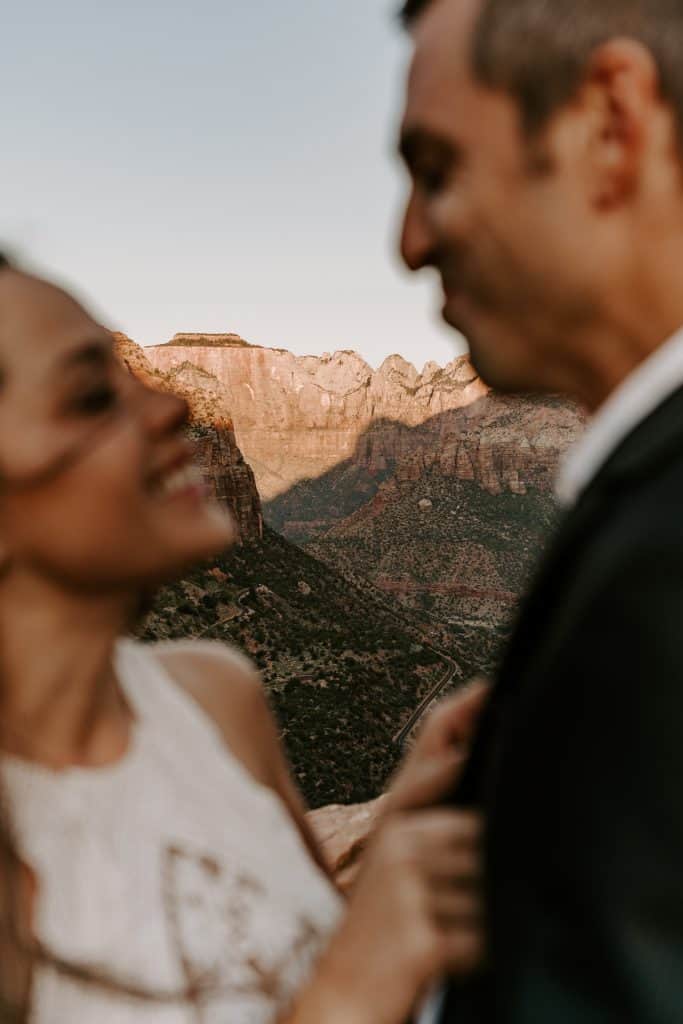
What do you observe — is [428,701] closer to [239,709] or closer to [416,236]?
[239,709]

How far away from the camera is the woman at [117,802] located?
1369 millimetres

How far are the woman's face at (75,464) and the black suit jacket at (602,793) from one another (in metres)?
0.85

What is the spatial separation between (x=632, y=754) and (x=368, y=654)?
3625 cm

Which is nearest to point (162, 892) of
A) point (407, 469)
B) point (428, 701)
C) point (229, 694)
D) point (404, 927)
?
point (404, 927)

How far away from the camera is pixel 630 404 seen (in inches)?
48.7

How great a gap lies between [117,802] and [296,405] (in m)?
140

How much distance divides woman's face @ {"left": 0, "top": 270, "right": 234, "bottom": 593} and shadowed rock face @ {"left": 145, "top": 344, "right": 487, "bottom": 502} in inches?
5222

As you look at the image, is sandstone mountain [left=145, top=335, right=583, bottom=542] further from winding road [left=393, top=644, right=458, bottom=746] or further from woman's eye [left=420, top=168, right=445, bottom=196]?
woman's eye [left=420, top=168, right=445, bottom=196]

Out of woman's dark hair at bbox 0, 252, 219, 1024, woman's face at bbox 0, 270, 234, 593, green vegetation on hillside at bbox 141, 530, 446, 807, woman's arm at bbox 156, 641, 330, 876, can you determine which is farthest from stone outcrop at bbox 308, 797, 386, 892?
green vegetation on hillside at bbox 141, 530, 446, 807

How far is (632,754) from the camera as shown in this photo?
35.5 inches

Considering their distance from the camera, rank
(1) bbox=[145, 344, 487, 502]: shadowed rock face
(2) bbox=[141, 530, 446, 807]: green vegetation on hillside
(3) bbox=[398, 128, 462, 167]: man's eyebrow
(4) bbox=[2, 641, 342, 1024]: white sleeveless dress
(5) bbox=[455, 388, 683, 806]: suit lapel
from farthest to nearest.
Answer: (1) bbox=[145, 344, 487, 502]: shadowed rock face < (2) bbox=[141, 530, 446, 807]: green vegetation on hillside < (4) bbox=[2, 641, 342, 1024]: white sleeveless dress < (3) bbox=[398, 128, 462, 167]: man's eyebrow < (5) bbox=[455, 388, 683, 806]: suit lapel

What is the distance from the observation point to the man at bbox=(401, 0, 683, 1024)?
90 centimetres

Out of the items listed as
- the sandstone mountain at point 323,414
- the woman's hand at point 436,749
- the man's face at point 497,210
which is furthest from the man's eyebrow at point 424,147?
the sandstone mountain at point 323,414

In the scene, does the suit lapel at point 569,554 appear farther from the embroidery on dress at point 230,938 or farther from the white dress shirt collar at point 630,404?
the embroidery on dress at point 230,938
